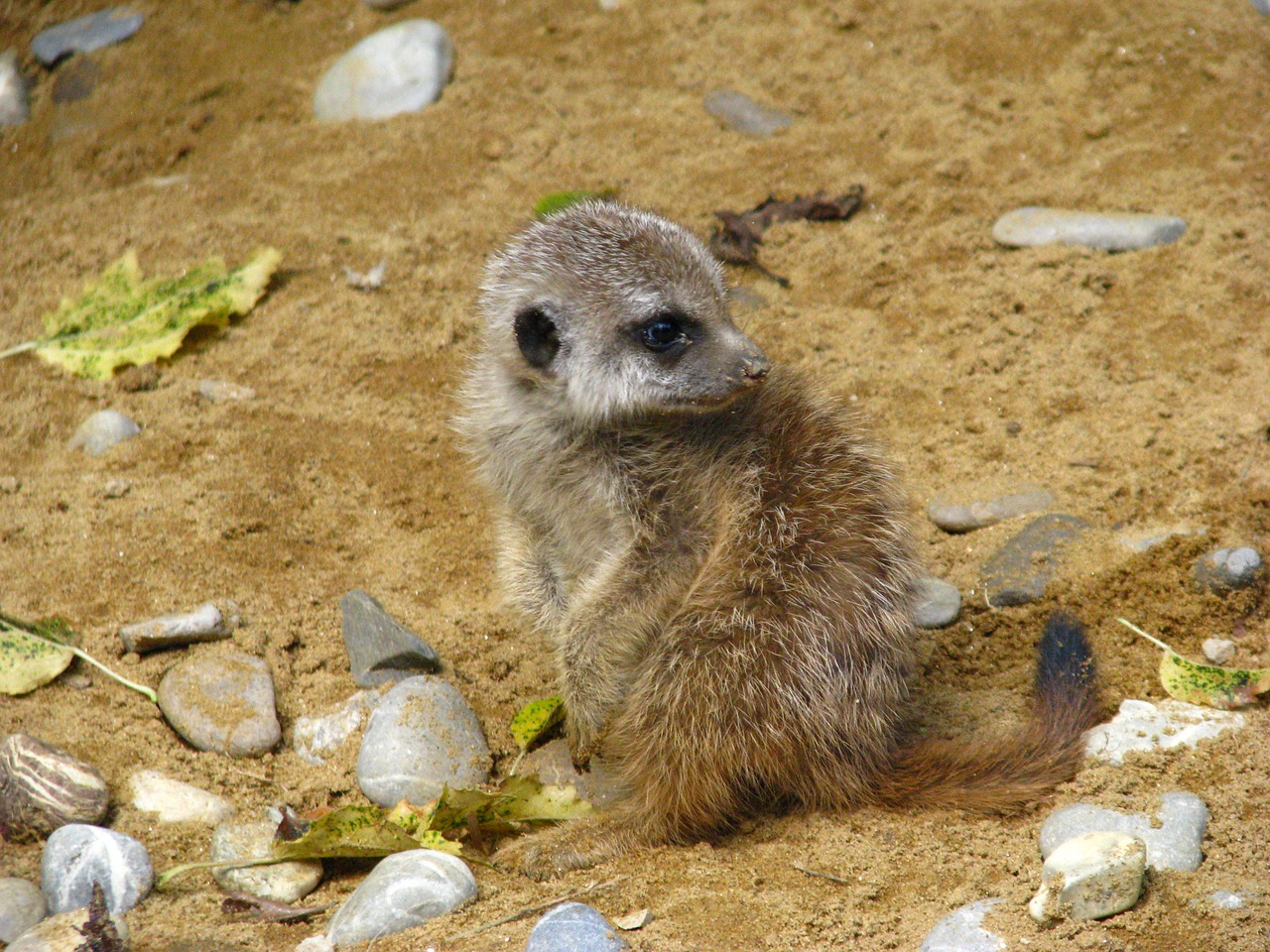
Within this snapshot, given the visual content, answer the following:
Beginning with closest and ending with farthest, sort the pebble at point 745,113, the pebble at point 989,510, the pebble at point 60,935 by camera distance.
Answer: the pebble at point 60,935, the pebble at point 989,510, the pebble at point 745,113

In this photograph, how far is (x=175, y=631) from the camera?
11.9 ft

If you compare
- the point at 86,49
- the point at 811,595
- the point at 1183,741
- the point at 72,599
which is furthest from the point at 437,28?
the point at 1183,741

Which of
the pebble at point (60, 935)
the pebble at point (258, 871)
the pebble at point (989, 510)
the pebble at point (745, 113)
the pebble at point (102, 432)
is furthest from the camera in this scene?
the pebble at point (745, 113)

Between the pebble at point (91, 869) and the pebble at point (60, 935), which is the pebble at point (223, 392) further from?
the pebble at point (60, 935)

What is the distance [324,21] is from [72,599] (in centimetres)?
420

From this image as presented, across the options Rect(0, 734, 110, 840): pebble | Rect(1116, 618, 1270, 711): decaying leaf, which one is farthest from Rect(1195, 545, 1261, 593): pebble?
Rect(0, 734, 110, 840): pebble

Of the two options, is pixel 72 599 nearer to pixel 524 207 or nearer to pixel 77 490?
pixel 77 490

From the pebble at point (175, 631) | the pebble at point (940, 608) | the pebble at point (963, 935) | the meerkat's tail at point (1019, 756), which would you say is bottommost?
the pebble at point (940, 608)

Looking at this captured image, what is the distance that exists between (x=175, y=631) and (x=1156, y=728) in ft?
9.79

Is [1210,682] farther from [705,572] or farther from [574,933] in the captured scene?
[574,933]

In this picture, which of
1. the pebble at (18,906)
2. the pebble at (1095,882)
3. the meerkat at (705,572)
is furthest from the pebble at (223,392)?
the pebble at (1095,882)

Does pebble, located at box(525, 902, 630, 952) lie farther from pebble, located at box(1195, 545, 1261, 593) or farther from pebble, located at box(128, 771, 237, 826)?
pebble, located at box(1195, 545, 1261, 593)

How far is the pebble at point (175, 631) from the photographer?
362 cm

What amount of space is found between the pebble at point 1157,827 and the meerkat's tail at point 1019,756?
171 mm
